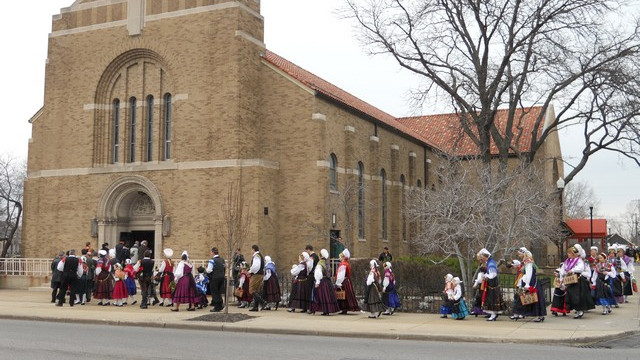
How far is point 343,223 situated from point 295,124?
16.6 feet

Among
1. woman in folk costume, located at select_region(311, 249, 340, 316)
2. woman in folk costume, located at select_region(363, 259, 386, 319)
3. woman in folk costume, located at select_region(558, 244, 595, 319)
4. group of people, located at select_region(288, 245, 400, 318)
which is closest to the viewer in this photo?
woman in folk costume, located at select_region(558, 244, 595, 319)

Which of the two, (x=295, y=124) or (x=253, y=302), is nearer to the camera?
(x=253, y=302)

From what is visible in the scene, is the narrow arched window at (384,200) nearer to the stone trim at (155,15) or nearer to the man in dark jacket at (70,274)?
the stone trim at (155,15)

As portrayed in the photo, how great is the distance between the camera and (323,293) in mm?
19031

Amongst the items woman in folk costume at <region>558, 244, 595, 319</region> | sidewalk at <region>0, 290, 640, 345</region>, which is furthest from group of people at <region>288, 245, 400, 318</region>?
woman in folk costume at <region>558, 244, 595, 319</region>

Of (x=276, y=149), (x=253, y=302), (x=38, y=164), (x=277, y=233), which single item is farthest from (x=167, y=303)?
(x=38, y=164)

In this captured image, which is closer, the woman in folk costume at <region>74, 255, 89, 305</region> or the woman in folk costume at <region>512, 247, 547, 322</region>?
the woman in folk costume at <region>512, 247, 547, 322</region>

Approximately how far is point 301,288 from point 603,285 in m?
8.84

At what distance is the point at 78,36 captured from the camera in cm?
3167

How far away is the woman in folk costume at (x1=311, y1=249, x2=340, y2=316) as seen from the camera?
1895 centimetres

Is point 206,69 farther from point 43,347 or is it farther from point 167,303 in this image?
point 43,347

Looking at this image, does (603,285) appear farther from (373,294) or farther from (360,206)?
(360,206)

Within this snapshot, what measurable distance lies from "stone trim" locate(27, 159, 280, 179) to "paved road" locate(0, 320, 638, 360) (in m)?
13.0

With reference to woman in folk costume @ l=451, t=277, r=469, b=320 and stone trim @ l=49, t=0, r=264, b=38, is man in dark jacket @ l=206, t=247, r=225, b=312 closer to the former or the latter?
woman in folk costume @ l=451, t=277, r=469, b=320
